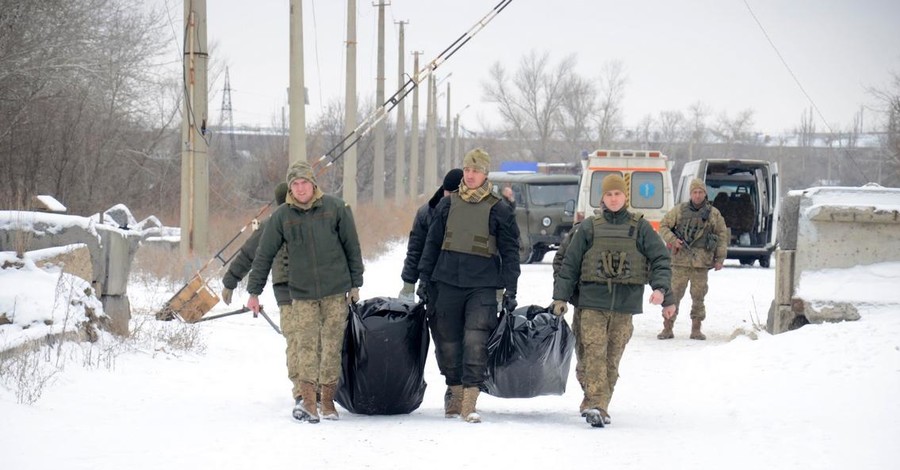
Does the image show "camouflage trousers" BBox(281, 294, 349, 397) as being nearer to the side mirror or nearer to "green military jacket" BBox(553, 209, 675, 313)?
"green military jacket" BBox(553, 209, 675, 313)

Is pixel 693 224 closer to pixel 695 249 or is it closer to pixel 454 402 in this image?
pixel 695 249

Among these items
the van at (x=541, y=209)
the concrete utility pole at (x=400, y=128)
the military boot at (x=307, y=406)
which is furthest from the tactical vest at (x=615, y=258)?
the concrete utility pole at (x=400, y=128)

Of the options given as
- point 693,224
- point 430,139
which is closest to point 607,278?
point 693,224

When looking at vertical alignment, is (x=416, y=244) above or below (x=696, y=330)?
above

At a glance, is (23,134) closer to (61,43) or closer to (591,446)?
(61,43)

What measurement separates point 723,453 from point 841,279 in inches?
199

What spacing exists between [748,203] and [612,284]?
1786 cm

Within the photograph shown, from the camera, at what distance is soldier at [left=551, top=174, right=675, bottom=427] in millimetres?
8148

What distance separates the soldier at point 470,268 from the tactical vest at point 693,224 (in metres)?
5.83

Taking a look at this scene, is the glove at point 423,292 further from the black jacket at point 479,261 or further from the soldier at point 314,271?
the soldier at point 314,271

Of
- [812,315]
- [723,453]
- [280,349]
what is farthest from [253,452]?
[812,315]

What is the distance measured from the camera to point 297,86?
61.9ft

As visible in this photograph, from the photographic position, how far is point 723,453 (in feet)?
23.2

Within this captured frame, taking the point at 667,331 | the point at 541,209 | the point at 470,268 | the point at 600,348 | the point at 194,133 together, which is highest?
the point at 194,133
